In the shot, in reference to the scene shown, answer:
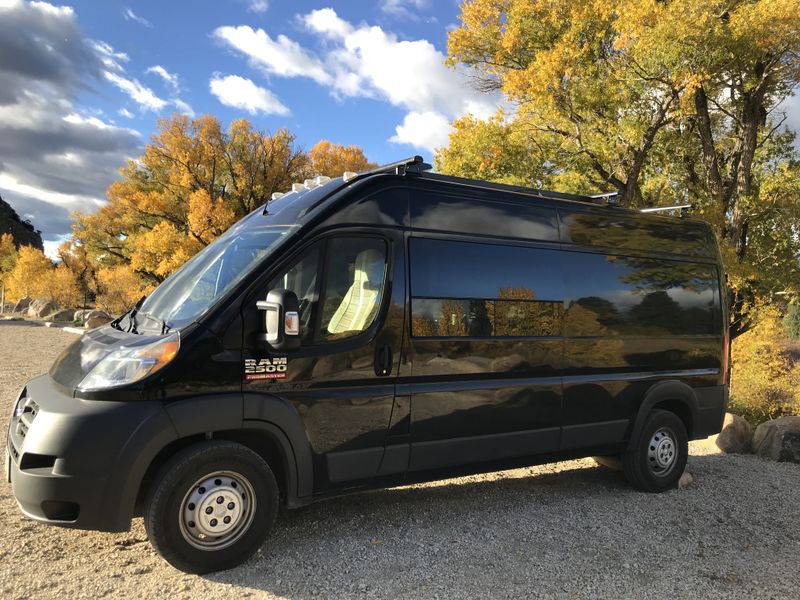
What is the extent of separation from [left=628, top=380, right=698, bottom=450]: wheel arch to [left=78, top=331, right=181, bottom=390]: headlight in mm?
4265

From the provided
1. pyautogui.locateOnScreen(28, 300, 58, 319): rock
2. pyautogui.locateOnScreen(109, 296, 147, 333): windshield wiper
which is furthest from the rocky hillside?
pyautogui.locateOnScreen(109, 296, 147, 333): windshield wiper

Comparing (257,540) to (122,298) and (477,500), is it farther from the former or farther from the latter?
(122,298)

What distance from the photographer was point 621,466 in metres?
5.91

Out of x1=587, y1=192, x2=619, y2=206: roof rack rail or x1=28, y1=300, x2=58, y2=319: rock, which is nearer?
x1=587, y1=192, x2=619, y2=206: roof rack rail

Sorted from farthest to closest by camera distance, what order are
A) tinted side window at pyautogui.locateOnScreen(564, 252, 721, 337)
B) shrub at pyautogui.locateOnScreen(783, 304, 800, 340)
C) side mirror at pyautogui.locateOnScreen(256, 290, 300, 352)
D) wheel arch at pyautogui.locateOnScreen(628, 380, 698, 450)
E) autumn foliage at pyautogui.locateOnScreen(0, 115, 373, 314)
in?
shrub at pyautogui.locateOnScreen(783, 304, 800, 340) < autumn foliage at pyautogui.locateOnScreen(0, 115, 373, 314) < wheel arch at pyautogui.locateOnScreen(628, 380, 698, 450) < tinted side window at pyautogui.locateOnScreen(564, 252, 721, 337) < side mirror at pyautogui.locateOnScreen(256, 290, 300, 352)

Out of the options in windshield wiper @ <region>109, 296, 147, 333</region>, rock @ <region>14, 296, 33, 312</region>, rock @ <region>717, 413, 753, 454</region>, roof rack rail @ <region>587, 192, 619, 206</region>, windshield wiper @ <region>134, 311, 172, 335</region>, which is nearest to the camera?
windshield wiper @ <region>134, 311, 172, 335</region>

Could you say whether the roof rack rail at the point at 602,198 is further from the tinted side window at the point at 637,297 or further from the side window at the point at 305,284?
the side window at the point at 305,284

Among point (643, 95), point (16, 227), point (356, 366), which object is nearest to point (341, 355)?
point (356, 366)

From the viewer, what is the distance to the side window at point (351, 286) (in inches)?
159

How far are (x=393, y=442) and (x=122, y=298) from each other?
41.8m

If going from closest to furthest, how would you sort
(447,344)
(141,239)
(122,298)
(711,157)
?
(447,344) → (711,157) → (141,239) → (122,298)

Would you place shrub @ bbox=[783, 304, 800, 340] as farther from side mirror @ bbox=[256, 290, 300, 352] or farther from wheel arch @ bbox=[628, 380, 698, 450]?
side mirror @ bbox=[256, 290, 300, 352]

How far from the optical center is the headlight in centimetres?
346

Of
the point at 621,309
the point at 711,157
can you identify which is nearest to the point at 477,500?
the point at 621,309
